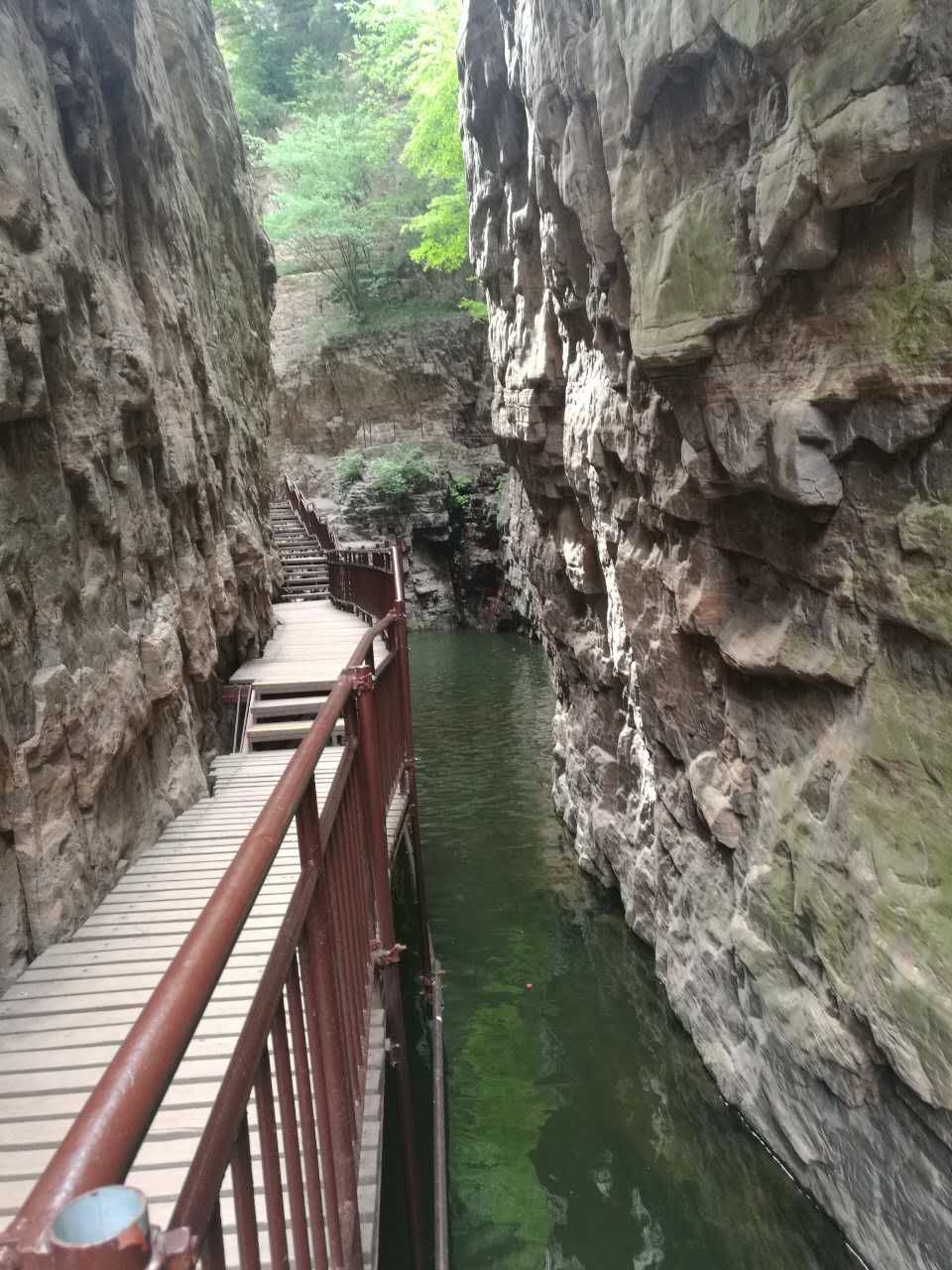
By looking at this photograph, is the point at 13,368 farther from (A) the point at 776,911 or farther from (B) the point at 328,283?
(B) the point at 328,283

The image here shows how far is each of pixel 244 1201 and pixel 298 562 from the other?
18156 mm

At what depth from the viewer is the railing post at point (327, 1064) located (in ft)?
6.82

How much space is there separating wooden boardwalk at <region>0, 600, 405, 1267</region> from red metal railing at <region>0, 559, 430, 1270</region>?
0.29 metres

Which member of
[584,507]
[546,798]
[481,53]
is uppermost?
[481,53]

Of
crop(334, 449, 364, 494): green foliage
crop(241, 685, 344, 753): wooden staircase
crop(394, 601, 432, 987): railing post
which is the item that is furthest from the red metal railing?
crop(334, 449, 364, 494): green foliage

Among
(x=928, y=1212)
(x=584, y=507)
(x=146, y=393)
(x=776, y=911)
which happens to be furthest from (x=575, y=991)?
(x=146, y=393)

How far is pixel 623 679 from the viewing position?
8.03m

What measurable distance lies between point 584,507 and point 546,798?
553cm

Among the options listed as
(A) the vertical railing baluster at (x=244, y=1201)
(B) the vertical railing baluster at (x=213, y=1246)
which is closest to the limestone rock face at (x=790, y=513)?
(A) the vertical railing baluster at (x=244, y=1201)

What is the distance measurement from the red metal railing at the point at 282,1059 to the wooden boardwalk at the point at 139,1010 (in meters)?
0.29

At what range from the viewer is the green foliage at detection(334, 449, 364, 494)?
2728 cm

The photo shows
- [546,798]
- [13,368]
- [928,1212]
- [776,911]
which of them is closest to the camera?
[928,1212]

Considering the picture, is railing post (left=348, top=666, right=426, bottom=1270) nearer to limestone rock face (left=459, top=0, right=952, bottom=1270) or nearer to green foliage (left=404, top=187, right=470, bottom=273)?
limestone rock face (left=459, top=0, right=952, bottom=1270)

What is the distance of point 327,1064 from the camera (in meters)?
2.20
